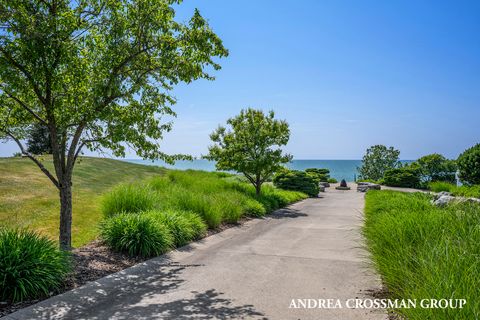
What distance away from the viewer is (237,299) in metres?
5.41

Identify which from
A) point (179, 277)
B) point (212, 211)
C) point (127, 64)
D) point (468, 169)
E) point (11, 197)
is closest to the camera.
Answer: point (179, 277)

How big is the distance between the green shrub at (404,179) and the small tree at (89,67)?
2873 cm

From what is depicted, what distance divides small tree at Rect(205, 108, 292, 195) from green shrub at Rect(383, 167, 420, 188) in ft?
60.7

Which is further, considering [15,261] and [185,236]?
[185,236]

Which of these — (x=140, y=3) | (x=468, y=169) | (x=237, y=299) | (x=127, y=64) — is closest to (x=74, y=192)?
(x=127, y=64)

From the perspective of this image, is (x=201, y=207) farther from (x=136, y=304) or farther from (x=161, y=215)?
(x=136, y=304)

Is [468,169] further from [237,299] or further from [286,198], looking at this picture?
[237,299]

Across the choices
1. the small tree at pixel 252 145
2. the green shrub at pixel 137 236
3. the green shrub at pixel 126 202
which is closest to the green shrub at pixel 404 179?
the small tree at pixel 252 145

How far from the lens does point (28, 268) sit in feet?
17.5

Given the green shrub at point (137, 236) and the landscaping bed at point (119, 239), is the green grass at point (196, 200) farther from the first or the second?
the green shrub at point (137, 236)

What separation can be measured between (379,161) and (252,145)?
4299cm

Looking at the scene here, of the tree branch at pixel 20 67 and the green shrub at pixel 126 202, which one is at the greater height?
the tree branch at pixel 20 67

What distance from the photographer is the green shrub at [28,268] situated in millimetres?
5117

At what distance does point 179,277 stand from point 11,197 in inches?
428
